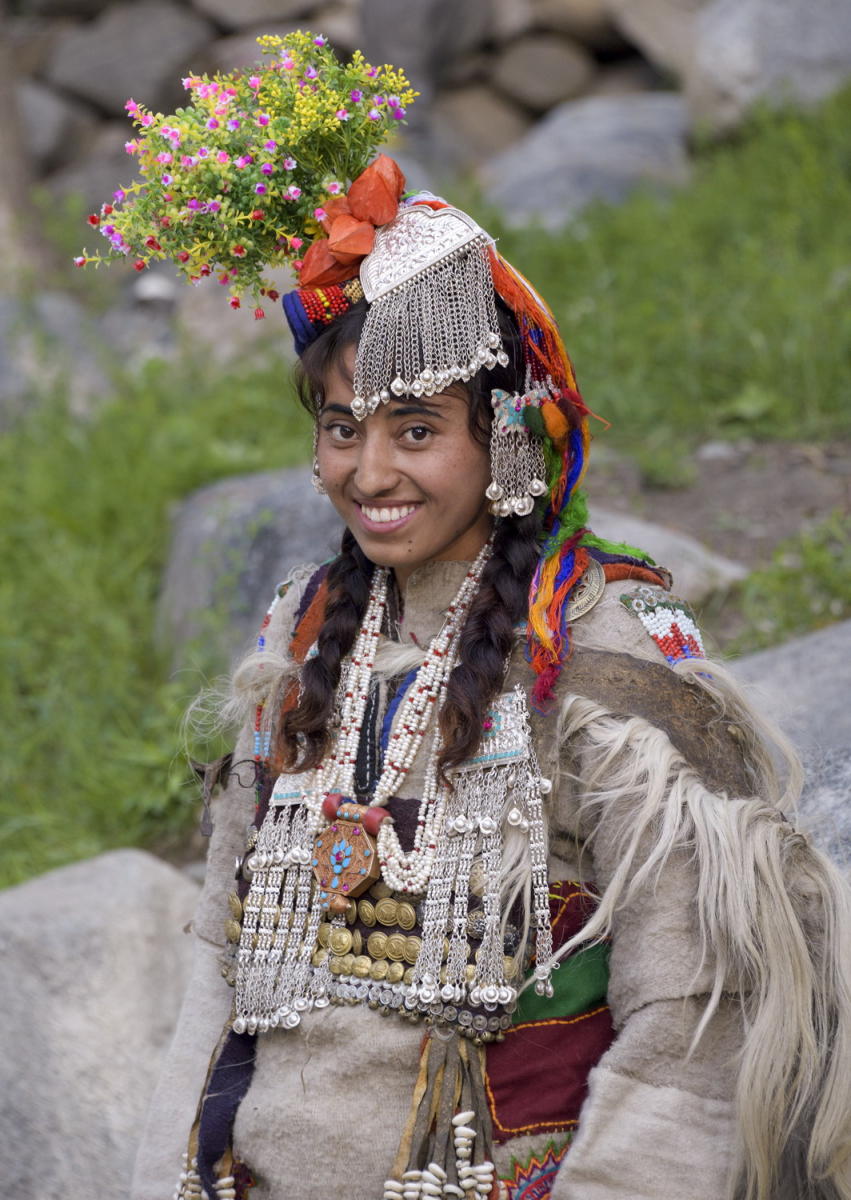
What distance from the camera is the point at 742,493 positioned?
4.88 meters

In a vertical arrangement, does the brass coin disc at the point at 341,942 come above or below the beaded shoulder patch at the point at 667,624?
below

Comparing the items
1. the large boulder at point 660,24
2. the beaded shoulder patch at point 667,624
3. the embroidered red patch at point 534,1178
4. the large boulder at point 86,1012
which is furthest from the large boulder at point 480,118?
the embroidered red patch at point 534,1178

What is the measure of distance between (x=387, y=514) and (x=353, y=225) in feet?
1.51

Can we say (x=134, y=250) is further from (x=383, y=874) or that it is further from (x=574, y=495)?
(x=383, y=874)

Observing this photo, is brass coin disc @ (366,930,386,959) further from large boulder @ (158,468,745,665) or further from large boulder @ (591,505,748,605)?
large boulder @ (158,468,745,665)

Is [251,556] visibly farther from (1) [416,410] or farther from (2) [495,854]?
(2) [495,854]

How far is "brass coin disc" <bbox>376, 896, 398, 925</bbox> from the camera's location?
6.88ft

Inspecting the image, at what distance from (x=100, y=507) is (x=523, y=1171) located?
12.8ft

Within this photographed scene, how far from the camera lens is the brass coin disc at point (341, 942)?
2115 millimetres

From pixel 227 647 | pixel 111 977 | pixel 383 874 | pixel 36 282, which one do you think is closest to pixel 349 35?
pixel 36 282

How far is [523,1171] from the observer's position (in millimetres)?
2018

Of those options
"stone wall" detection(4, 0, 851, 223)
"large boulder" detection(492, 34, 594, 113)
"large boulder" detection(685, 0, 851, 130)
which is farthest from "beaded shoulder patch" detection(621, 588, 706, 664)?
"large boulder" detection(492, 34, 594, 113)

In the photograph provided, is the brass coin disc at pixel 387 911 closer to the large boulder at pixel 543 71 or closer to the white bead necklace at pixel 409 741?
the white bead necklace at pixel 409 741

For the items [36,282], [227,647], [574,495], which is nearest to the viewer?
[574,495]
